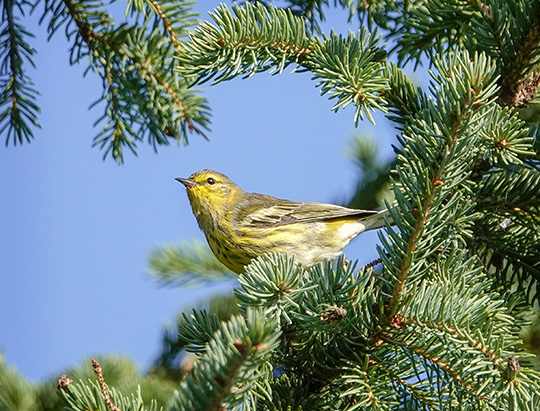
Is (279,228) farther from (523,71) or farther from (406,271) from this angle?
(406,271)

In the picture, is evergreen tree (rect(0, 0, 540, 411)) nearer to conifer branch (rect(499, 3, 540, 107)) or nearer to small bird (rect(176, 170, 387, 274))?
conifer branch (rect(499, 3, 540, 107))

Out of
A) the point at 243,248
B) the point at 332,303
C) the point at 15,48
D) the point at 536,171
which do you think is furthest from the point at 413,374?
the point at 15,48


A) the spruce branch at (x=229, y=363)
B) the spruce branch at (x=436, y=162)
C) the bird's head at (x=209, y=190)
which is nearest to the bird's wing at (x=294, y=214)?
the bird's head at (x=209, y=190)

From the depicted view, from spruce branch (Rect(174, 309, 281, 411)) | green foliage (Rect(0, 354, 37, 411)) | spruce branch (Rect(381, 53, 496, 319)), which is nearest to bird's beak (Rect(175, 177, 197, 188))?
green foliage (Rect(0, 354, 37, 411))

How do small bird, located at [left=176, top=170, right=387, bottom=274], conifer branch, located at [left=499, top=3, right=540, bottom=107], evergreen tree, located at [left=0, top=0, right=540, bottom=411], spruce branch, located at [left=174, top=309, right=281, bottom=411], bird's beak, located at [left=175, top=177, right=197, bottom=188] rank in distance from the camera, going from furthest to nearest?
bird's beak, located at [left=175, top=177, right=197, bottom=188], small bird, located at [left=176, top=170, right=387, bottom=274], conifer branch, located at [left=499, top=3, right=540, bottom=107], evergreen tree, located at [left=0, top=0, right=540, bottom=411], spruce branch, located at [left=174, top=309, right=281, bottom=411]

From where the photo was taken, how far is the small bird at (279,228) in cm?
383

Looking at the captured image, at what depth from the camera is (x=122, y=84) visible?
3.25 meters

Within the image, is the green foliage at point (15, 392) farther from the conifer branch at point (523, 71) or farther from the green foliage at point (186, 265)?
the conifer branch at point (523, 71)

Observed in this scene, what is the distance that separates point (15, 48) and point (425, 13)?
1.99m

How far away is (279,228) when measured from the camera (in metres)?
3.99

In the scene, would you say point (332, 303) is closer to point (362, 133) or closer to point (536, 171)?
→ point (536, 171)

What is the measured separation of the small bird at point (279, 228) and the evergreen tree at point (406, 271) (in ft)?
3.71

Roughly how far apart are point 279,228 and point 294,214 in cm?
23

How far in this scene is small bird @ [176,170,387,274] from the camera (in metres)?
3.83
